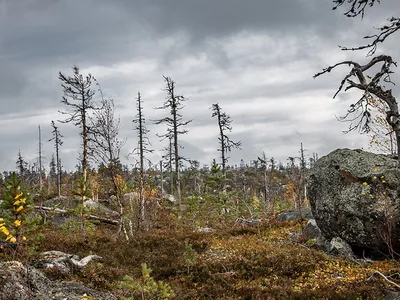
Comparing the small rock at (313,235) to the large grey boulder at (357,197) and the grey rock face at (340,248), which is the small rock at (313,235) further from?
the grey rock face at (340,248)

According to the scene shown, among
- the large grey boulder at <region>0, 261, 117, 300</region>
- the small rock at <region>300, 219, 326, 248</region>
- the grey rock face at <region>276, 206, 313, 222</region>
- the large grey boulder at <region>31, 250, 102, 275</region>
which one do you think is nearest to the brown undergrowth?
the large grey boulder at <region>31, 250, 102, 275</region>

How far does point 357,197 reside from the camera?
1396 centimetres

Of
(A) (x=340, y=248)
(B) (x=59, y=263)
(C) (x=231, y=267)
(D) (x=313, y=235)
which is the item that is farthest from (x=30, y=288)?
(D) (x=313, y=235)

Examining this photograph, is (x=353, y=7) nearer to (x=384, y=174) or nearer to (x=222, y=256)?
(x=384, y=174)

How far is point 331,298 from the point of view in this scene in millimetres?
9805

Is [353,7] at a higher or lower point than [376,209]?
higher

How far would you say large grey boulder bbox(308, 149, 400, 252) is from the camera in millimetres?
13344

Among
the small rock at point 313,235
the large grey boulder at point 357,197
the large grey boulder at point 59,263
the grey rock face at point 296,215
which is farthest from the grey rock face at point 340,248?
the large grey boulder at point 59,263

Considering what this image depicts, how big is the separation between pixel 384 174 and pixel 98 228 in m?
19.9

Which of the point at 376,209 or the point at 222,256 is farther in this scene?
the point at 222,256

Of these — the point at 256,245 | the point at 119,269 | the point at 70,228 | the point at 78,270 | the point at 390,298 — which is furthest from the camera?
the point at 70,228

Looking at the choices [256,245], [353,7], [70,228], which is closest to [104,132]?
[70,228]

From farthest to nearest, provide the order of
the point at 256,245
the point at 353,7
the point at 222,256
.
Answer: the point at 256,245 → the point at 222,256 → the point at 353,7

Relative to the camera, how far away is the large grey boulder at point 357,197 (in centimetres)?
1334
